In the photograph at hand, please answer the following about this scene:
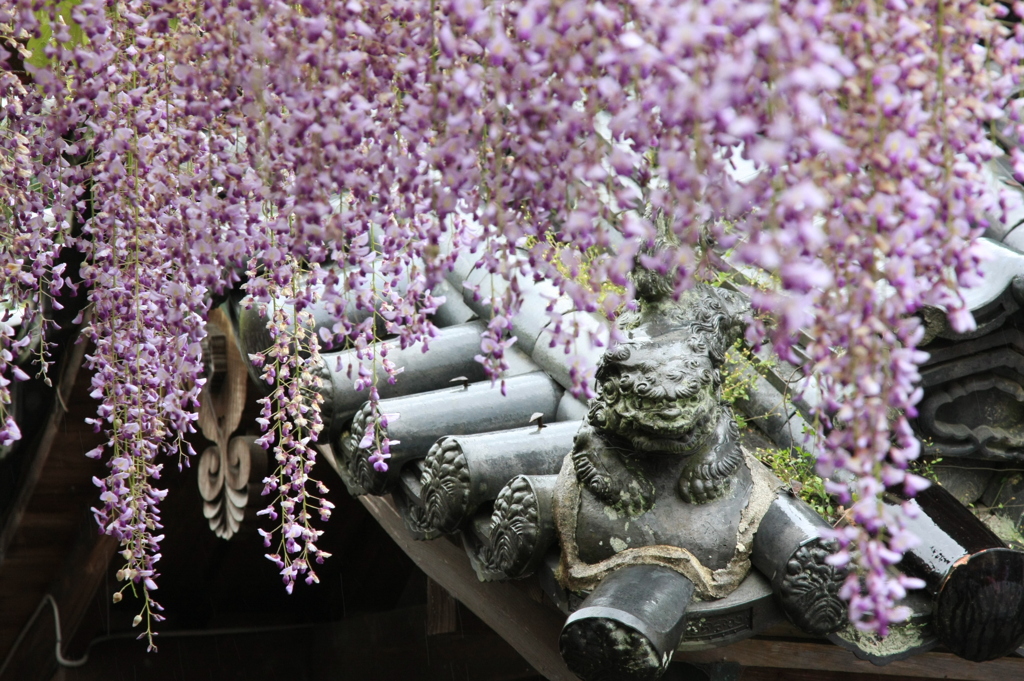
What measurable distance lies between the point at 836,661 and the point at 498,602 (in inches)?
29.5

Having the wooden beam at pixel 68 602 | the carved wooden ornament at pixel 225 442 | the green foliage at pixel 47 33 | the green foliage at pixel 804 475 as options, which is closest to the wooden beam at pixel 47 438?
the wooden beam at pixel 68 602

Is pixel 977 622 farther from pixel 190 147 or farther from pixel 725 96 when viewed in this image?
pixel 190 147

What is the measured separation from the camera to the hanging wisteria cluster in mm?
1162

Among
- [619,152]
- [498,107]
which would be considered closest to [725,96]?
[619,152]

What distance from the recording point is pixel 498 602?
2.63 meters

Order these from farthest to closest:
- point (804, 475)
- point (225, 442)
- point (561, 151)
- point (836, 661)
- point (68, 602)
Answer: point (68, 602), point (225, 442), point (804, 475), point (836, 661), point (561, 151)

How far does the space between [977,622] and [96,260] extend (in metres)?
1.85

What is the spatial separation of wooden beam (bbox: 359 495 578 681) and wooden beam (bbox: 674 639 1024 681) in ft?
1.23

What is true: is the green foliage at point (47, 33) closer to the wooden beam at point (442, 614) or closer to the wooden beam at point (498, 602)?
the wooden beam at point (498, 602)

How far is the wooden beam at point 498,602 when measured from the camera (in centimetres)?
247

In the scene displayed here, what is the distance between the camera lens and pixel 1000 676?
2441 mm

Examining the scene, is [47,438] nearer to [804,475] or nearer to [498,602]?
[498,602]

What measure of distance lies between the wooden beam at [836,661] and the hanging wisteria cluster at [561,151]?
2.40ft

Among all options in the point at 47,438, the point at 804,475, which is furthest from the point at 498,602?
the point at 47,438
